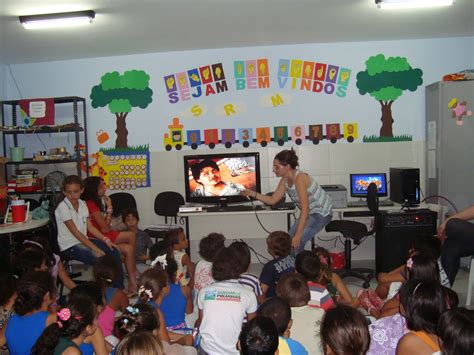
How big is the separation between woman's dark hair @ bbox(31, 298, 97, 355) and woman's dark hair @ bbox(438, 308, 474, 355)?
147 cm

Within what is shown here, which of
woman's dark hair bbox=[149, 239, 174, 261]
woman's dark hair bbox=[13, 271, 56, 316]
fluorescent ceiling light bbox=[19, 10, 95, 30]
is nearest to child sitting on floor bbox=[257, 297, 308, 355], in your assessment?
woman's dark hair bbox=[13, 271, 56, 316]

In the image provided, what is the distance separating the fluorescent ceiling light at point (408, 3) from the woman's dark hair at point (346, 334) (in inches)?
121

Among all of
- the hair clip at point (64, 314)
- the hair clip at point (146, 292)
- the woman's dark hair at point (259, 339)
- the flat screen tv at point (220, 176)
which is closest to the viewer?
the woman's dark hair at point (259, 339)

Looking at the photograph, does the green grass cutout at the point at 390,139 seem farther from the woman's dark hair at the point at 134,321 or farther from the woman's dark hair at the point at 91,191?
the woman's dark hair at the point at 134,321

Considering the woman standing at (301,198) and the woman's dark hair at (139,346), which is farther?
the woman standing at (301,198)

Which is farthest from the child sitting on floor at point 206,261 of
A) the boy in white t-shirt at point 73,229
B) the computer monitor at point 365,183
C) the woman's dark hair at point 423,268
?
the computer monitor at point 365,183

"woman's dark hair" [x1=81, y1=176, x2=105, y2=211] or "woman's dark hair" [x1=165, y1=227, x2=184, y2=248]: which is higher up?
"woman's dark hair" [x1=81, y1=176, x2=105, y2=211]

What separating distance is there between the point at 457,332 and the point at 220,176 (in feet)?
13.1

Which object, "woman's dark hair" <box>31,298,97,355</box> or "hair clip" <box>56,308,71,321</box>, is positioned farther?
"hair clip" <box>56,308,71,321</box>

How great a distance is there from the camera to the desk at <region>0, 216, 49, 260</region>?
3.96 metres

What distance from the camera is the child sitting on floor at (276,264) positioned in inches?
126

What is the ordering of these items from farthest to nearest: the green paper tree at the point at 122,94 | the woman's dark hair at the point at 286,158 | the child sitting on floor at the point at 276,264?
1. the green paper tree at the point at 122,94
2. the woman's dark hair at the point at 286,158
3. the child sitting on floor at the point at 276,264

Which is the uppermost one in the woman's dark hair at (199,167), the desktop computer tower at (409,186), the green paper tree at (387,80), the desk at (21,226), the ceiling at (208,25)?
the ceiling at (208,25)

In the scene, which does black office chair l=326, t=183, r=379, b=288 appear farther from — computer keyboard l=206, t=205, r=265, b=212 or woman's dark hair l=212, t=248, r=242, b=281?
woman's dark hair l=212, t=248, r=242, b=281
